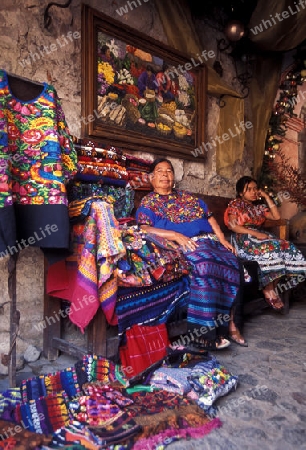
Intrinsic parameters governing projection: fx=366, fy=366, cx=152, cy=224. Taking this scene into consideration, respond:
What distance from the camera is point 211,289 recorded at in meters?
2.49

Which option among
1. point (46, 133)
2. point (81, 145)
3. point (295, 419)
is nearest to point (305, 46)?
point (81, 145)

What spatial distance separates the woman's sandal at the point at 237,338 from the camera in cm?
278

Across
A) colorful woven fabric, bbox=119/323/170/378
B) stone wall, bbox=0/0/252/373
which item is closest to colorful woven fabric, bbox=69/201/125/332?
colorful woven fabric, bbox=119/323/170/378

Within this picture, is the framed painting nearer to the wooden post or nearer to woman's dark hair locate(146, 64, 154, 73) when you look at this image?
woman's dark hair locate(146, 64, 154, 73)

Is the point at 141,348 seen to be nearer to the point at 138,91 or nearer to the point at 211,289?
the point at 211,289

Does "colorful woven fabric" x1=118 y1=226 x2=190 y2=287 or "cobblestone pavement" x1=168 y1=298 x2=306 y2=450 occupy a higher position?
"colorful woven fabric" x1=118 y1=226 x2=190 y2=287

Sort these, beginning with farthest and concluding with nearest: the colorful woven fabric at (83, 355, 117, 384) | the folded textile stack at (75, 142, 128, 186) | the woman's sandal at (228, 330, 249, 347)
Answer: the woman's sandal at (228, 330, 249, 347)
the folded textile stack at (75, 142, 128, 186)
the colorful woven fabric at (83, 355, 117, 384)

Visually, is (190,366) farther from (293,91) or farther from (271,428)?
(293,91)

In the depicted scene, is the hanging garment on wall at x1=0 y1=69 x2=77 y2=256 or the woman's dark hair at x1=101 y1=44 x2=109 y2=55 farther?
the woman's dark hair at x1=101 y1=44 x2=109 y2=55

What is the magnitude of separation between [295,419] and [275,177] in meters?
3.72

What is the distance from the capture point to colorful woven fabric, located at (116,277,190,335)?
2.21 meters

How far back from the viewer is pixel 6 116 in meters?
1.79

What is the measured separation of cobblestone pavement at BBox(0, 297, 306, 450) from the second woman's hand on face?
2.53ft

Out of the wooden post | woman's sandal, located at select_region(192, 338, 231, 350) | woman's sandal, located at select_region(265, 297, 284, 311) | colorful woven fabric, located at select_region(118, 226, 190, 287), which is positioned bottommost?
woman's sandal, located at select_region(192, 338, 231, 350)
